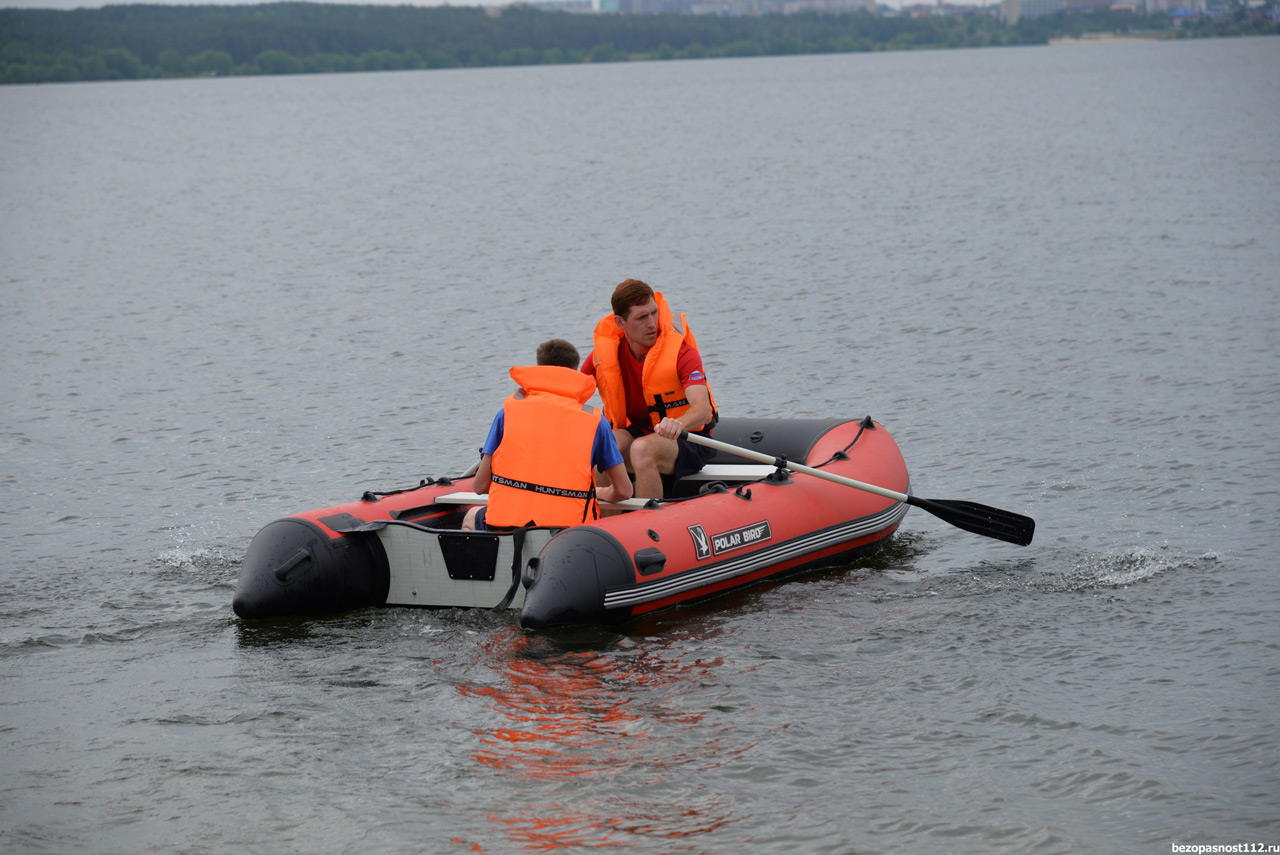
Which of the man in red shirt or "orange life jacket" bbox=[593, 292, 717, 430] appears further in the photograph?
"orange life jacket" bbox=[593, 292, 717, 430]

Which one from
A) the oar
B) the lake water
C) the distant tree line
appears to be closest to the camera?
the lake water

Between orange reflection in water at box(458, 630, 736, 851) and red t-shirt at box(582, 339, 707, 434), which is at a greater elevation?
red t-shirt at box(582, 339, 707, 434)

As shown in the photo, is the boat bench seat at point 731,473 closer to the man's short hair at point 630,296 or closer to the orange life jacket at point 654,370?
the orange life jacket at point 654,370

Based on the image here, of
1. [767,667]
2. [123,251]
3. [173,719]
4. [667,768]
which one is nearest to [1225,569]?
[767,667]

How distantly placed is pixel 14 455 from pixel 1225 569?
28.8 ft

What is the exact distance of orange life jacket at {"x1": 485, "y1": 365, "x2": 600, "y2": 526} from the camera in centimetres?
654

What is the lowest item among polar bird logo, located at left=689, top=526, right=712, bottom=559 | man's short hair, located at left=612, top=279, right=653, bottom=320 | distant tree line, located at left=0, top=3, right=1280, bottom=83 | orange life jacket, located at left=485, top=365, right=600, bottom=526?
polar bird logo, located at left=689, top=526, right=712, bottom=559

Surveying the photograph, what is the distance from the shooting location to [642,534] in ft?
21.6

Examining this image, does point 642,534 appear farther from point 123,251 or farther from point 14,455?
point 123,251

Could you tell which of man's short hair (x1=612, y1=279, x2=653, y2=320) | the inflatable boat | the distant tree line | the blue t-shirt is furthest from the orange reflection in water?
the distant tree line

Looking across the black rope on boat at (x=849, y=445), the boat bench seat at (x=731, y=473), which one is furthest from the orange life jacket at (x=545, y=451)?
the black rope on boat at (x=849, y=445)

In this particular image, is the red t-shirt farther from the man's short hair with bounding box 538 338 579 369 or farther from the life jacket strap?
the man's short hair with bounding box 538 338 579 369

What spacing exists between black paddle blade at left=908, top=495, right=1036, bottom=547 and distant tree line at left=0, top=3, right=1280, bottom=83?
117 m

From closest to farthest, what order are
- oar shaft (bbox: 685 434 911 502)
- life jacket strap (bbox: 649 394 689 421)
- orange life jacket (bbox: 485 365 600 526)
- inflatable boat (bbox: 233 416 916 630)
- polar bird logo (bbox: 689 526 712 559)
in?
inflatable boat (bbox: 233 416 916 630) → orange life jacket (bbox: 485 365 600 526) → polar bird logo (bbox: 689 526 712 559) → oar shaft (bbox: 685 434 911 502) → life jacket strap (bbox: 649 394 689 421)
